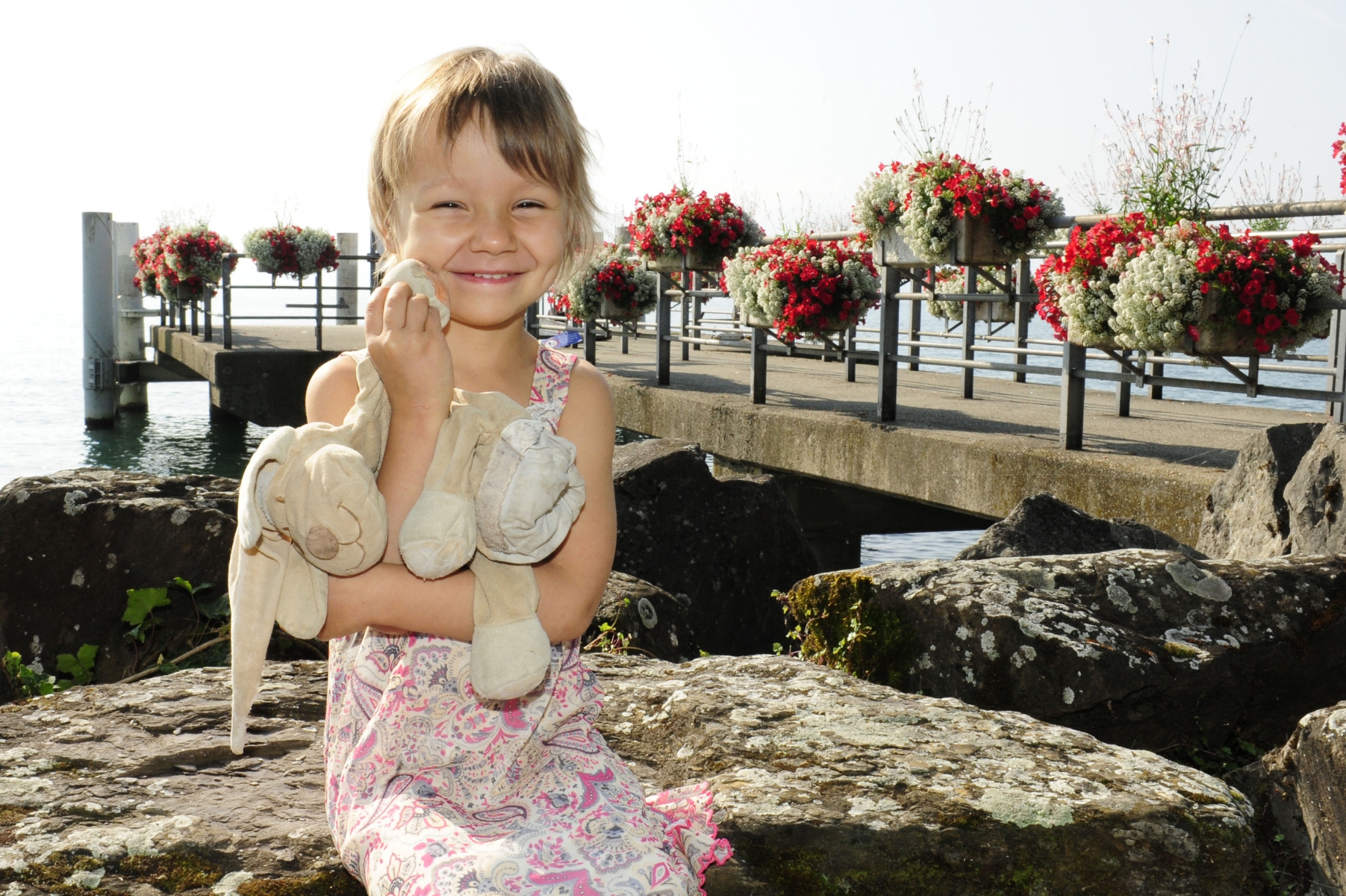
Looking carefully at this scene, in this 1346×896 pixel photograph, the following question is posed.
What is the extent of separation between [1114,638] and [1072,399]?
10.3ft

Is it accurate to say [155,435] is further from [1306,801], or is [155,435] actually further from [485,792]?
[1306,801]

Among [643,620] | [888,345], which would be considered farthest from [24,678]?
[888,345]

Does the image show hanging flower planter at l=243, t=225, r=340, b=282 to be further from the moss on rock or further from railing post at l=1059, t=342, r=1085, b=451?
the moss on rock

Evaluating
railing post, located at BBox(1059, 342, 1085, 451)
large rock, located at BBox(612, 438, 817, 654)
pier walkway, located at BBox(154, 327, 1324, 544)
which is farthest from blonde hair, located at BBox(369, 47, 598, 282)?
railing post, located at BBox(1059, 342, 1085, 451)

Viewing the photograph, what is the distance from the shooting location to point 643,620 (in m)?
3.39

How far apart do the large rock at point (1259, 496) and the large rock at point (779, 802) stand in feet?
7.59

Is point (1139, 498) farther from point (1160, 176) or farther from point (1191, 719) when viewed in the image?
point (1191, 719)

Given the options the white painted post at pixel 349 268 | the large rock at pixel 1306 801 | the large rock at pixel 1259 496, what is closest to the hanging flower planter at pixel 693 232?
the large rock at pixel 1259 496

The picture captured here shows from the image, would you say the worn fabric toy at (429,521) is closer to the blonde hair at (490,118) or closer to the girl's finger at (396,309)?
the girl's finger at (396,309)

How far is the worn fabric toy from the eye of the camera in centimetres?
127

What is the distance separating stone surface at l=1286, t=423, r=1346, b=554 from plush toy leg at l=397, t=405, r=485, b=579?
307 centimetres

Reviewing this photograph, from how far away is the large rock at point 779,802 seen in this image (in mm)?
1626

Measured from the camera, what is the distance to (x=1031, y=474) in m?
5.55

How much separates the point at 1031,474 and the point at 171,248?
15.6 m
